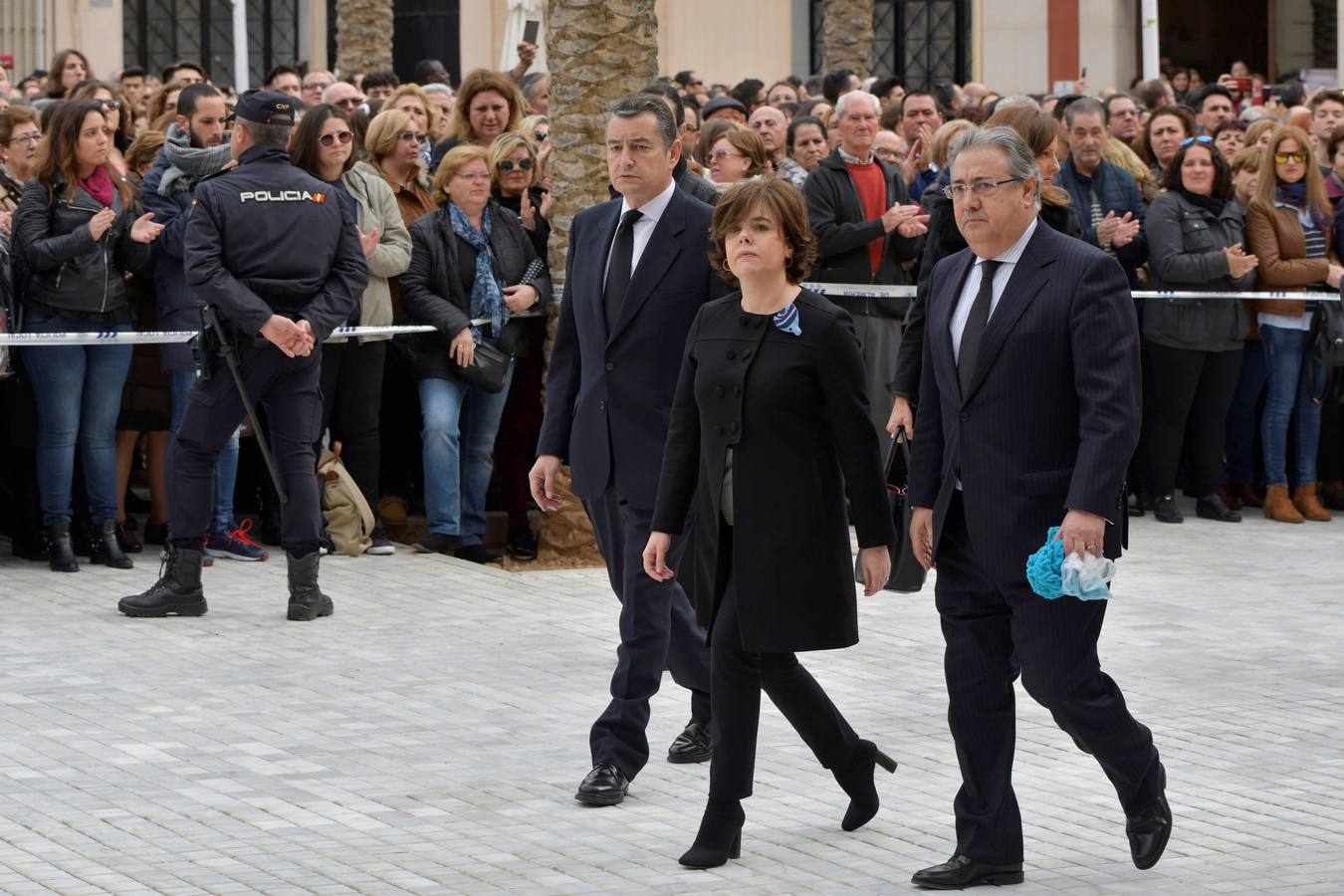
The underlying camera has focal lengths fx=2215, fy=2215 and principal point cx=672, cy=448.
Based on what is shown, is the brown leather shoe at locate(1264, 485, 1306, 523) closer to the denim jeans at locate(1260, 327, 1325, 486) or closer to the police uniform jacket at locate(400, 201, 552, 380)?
the denim jeans at locate(1260, 327, 1325, 486)

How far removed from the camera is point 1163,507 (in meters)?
12.3

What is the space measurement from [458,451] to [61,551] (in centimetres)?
196

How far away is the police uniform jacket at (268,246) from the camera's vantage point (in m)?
9.03

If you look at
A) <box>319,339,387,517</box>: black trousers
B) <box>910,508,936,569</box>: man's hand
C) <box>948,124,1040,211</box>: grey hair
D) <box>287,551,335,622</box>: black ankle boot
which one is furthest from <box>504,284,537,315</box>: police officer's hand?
<box>948,124,1040,211</box>: grey hair

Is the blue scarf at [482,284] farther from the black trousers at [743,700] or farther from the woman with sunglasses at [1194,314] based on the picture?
the black trousers at [743,700]

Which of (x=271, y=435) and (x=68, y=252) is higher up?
(x=68, y=252)

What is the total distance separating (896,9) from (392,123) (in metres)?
28.0

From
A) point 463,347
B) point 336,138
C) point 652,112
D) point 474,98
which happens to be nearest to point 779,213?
point 652,112

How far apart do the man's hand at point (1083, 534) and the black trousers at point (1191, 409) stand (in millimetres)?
7194

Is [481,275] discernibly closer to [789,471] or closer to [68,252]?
[68,252]

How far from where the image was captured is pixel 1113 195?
12359 mm

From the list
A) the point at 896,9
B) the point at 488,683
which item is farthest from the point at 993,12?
the point at 488,683

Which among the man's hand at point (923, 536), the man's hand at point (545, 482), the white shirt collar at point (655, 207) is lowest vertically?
the man's hand at point (923, 536)

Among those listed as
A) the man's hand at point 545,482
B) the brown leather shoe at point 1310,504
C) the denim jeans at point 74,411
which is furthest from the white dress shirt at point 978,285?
the brown leather shoe at point 1310,504
